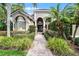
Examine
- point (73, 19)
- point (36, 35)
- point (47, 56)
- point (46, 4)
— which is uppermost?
point (46, 4)

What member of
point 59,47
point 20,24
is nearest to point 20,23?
point 20,24

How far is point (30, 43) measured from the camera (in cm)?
420

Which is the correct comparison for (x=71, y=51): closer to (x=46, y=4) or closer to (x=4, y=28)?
(x=46, y=4)

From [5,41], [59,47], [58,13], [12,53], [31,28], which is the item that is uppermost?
[58,13]

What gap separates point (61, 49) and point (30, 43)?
659mm

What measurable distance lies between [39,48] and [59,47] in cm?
42

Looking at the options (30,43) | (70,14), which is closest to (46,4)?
(70,14)

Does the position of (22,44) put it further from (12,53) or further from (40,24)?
(40,24)

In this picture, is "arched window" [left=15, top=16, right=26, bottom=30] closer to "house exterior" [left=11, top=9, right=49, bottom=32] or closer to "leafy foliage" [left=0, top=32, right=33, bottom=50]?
"house exterior" [left=11, top=9, right=49, bottom=32]

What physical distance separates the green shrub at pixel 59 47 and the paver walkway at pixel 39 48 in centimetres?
12

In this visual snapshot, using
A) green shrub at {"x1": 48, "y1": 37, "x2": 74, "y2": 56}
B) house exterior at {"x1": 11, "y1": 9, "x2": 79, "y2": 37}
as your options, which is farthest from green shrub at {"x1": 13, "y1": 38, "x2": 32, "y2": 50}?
green shrub at {"x1": 48, "y1": 37, "x2": 74, "y2": 56}

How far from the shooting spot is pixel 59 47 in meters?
4.05

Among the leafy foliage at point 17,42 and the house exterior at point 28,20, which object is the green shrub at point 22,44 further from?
the house exterior at point 28,20

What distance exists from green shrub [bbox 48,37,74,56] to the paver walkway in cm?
12
